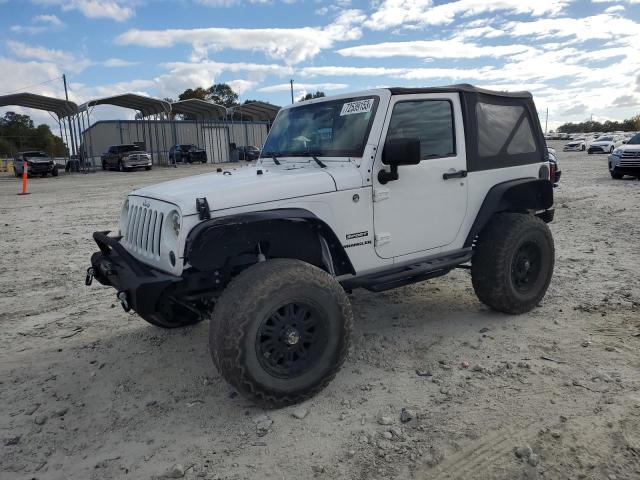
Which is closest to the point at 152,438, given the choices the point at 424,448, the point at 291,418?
the point at 291,418

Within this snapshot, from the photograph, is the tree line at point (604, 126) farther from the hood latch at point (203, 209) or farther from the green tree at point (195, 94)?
the hood latch at point (203, 209)

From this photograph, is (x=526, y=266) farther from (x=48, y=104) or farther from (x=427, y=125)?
(x=48, y=104)

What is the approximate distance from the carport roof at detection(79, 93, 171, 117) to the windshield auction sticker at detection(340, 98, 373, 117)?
1204 inches

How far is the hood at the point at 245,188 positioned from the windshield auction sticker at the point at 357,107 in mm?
541

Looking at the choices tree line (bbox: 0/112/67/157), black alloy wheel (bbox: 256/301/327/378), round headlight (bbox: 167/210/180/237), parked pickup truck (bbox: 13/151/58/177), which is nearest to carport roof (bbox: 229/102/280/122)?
tree line (bbox: 0/112/67/157)

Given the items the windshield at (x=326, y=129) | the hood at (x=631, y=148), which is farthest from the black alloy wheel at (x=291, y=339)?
the hood at (x=631, y=148)

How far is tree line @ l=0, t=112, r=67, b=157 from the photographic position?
48.8 m

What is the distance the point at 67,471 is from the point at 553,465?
8.57ft

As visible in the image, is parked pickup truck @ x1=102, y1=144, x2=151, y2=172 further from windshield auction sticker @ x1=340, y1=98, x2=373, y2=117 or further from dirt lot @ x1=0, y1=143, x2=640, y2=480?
windshield auction sticker @ x1=340, y1=98, x2=373, y2=117

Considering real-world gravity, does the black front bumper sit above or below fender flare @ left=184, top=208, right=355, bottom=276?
below

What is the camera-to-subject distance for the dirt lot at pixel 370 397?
2738mm

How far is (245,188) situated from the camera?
129 inches

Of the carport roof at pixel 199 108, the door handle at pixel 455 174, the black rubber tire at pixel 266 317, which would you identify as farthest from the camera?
the carport roof at pixel 199 108

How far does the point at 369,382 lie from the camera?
3.58 meters
